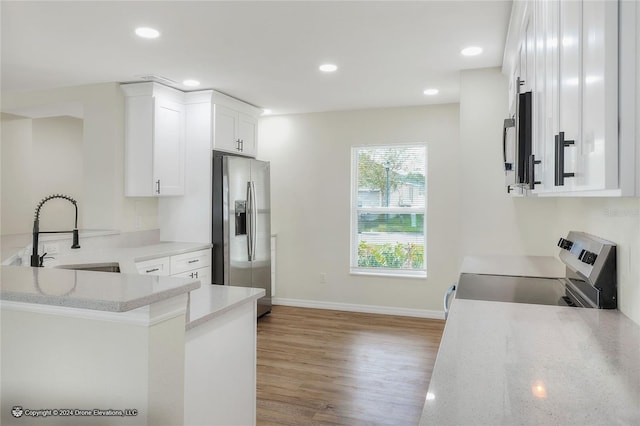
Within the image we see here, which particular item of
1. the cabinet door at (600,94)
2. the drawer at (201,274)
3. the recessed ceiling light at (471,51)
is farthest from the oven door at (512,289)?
the drawer at (201,274)

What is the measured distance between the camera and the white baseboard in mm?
4953

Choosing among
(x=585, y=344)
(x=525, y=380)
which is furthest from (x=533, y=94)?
(x=525, y=380)

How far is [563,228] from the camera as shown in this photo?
9.18 ft

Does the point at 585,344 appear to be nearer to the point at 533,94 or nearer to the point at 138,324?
the point at 533,94

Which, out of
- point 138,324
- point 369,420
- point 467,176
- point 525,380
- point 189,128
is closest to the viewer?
point 525,380

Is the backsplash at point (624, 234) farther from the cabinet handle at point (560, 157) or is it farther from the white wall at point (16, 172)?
the white wall at point (16, 172)

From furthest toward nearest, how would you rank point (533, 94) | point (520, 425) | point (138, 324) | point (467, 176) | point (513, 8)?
point (467, 176) < point (513, 8) < point (533, 94) < point (138, 324) < point (520, 425)

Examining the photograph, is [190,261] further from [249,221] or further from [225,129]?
[225,129]

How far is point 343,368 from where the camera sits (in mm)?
3418

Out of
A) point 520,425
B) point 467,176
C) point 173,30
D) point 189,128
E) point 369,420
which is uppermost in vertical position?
point 173,30

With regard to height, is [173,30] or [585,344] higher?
[173,30]

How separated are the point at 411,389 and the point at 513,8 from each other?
8.14 ft

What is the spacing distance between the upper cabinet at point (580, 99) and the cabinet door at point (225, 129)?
336cm

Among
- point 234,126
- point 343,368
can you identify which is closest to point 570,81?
point 343,368
